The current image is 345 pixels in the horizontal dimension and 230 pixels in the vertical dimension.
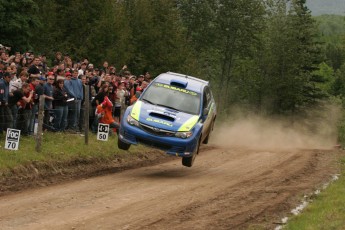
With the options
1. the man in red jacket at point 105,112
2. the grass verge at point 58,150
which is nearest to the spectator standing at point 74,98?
the grass verge at point 58,150

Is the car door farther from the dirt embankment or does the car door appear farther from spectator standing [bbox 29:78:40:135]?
spectator standing [bbox 29:78:40:135]

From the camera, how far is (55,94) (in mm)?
19125

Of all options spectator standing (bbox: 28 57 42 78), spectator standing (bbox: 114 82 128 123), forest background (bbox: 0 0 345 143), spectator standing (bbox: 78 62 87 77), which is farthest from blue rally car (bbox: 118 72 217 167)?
forest background (bbox: 0 0 345 143)

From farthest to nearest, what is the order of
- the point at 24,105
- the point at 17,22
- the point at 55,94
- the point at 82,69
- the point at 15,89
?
the point at 17,22, the point at 82,69, the point at 55,94, the point at 24,105, the point at 15,89

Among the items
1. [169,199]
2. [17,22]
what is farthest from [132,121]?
[17,22]

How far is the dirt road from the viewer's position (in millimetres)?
10992

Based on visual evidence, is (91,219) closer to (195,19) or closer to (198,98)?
(198,98)

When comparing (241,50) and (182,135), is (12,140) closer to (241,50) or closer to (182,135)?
(182,135)

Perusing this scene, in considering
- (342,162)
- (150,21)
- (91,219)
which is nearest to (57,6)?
(150,21)

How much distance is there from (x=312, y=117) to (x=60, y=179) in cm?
5518

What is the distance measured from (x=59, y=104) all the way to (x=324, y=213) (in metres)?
9.32

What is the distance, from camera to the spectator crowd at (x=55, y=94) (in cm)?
1698

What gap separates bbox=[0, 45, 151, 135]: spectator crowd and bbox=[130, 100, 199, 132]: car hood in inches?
40.1

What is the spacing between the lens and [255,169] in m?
19.9
